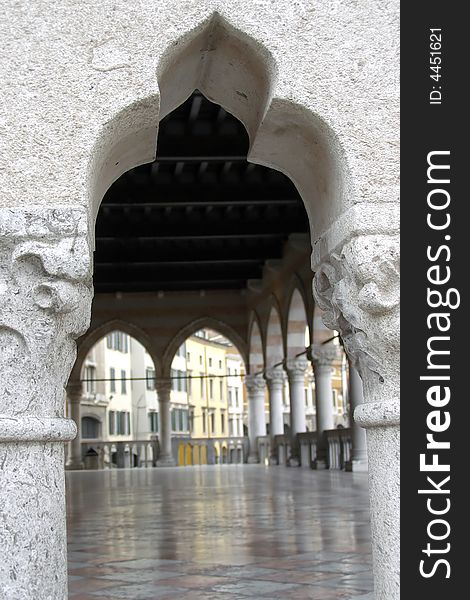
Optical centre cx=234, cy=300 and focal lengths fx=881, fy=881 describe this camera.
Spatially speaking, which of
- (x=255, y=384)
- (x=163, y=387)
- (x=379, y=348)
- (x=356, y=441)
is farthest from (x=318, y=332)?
(x=379, y=348)

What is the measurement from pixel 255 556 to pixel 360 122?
3311 millimetres

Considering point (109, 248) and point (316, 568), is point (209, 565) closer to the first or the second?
point (316, 568)

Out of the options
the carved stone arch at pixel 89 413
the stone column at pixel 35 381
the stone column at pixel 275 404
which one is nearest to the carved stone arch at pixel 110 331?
the stone column at pixel 275 404

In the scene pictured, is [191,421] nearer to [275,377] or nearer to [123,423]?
[123,423]

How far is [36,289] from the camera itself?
3.09m

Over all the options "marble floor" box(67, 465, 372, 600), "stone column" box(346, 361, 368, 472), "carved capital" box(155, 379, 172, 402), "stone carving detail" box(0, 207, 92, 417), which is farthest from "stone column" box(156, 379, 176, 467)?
"stone carving detail" box(0, 207, 92, 417)

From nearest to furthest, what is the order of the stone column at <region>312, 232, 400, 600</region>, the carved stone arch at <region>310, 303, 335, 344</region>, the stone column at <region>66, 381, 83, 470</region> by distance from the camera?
the stone column at <region>312, 232, 400, 600</region> < the carved stone arch at <region>310, 303, 335, 344</region> < the stone column at <region>66, 381, 83, 470</region>

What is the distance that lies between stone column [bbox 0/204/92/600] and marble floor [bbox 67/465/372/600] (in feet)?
4.76

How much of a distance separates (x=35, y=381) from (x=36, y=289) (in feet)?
1.05

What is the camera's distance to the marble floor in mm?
4570

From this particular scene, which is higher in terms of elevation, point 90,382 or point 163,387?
point 90,382

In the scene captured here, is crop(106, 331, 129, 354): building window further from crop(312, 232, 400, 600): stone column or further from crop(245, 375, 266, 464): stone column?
crop(312, 232, 400, 600): stone column

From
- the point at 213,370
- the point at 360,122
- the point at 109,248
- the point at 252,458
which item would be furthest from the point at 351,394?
the point at 213,370

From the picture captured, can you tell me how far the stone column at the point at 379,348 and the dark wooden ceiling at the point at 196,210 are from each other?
7.54 meters
